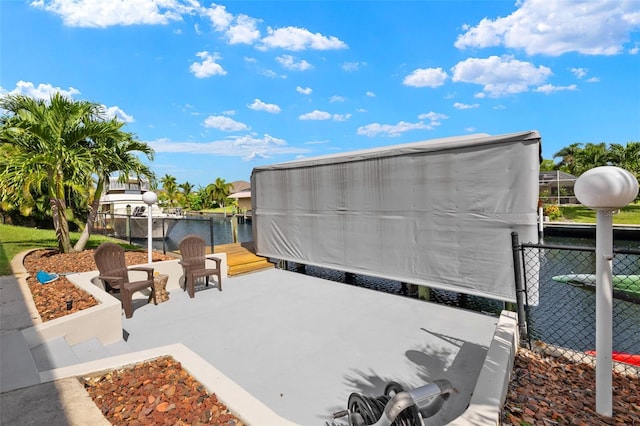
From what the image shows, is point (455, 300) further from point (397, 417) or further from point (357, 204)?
point (397, 417)

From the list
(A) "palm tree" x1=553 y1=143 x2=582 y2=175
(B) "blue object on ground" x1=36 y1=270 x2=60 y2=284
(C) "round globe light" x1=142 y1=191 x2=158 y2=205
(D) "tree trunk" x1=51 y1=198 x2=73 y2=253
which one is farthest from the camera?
(A) "palm tree" x1=553 y1=143 x2=582 y2=175

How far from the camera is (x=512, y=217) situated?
14.1 ft

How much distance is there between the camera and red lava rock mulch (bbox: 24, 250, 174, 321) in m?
3.94

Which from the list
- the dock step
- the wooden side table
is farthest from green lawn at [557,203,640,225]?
the wooden side table

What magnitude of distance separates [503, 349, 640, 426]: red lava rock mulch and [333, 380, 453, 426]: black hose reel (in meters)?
0.66

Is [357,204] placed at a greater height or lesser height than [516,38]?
lesser

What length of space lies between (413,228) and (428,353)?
2247mm

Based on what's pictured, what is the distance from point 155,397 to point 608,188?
3.17 m

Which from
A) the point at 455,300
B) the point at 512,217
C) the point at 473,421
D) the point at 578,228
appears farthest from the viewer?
the point at 578,228

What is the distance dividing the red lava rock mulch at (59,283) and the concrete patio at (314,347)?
0.45 metres

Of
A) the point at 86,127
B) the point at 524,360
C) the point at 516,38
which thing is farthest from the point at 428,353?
the point at 516,38

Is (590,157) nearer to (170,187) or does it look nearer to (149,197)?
(149,197)

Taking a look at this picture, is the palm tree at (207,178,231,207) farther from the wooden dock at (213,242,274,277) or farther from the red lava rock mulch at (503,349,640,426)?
the red lava rock mulch at (503,349,640,426)

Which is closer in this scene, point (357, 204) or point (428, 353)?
point (428, 353)
